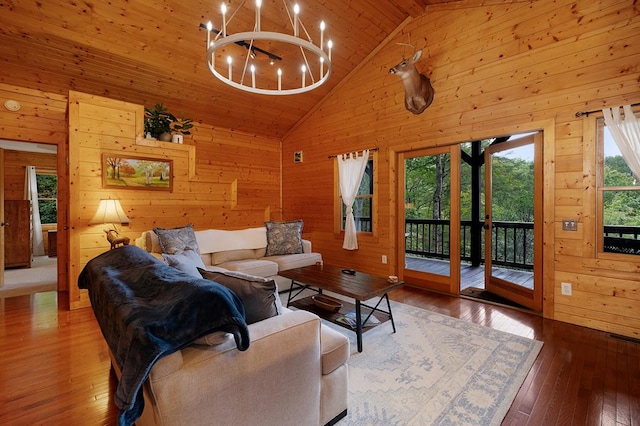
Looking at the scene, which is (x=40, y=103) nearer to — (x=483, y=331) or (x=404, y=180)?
(x=404, y=180)

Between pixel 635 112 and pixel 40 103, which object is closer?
pixel 635 112

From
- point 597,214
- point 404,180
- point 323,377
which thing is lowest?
point 323,377

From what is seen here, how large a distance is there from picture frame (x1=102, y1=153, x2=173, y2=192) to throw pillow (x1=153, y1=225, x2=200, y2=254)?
37.9 inches

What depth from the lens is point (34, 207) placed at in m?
6.48

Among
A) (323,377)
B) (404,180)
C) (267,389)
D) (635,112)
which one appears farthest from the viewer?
(404,180)

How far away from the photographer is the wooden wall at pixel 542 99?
107 inches

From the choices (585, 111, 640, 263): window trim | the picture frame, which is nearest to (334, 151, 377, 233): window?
(585, 111, 640, 263): window trim

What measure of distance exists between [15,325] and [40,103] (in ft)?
9.25

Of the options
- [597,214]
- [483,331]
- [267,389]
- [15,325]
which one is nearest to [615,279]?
[597,214]

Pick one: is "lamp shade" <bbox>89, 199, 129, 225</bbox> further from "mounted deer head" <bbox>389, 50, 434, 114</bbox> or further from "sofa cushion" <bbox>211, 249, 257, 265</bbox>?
"mounted deer head" <bbox>389, 50, 434, 114</bbox>

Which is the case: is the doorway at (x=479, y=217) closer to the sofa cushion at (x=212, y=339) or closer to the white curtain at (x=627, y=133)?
the white curtain at (x=627, y=133)

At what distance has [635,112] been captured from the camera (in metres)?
2.61

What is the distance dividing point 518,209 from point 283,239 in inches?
123

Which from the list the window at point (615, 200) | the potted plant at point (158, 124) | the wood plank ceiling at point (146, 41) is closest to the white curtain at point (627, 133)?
the window at point (615, 200)
